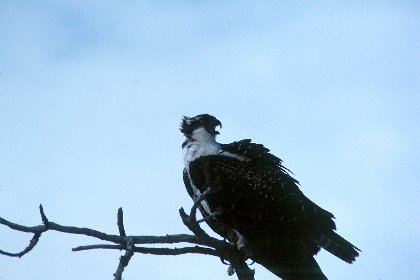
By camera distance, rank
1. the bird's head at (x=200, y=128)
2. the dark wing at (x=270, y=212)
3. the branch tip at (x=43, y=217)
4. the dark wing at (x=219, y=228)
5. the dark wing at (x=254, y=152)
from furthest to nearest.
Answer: the bird's head at (x=200, y=128) → the dark wing at (x=254, y=152) → the dark wing at (x=219, y=228) → the dark wing at (x=270, y=212) → the branch tip at (x=43, y=217)

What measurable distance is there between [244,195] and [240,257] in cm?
86

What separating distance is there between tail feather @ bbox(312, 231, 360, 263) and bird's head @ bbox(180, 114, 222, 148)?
7.43ft

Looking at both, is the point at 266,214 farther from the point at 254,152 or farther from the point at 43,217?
the point at 43,217

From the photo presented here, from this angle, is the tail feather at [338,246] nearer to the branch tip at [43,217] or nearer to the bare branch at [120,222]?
the bare branch at [120,222]

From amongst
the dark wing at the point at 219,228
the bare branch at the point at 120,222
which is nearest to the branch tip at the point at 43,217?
the bare branch at the point at 120,222

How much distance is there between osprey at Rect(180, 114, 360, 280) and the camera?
6.04 metres

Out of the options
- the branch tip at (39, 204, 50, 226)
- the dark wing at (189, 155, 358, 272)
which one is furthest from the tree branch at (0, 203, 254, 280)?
the dark wing at (189, 155, 358, 272)

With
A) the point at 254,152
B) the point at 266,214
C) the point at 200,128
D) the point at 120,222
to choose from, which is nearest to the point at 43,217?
the point at 120,222

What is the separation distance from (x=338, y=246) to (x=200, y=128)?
281cm

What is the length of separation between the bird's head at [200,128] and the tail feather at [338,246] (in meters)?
2.26

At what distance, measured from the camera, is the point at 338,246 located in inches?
236

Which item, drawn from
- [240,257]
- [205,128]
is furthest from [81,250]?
[205,128]

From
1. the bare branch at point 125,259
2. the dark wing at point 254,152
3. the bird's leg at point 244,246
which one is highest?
the dark wing at point 254,152

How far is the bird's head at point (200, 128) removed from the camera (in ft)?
24.9
